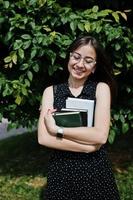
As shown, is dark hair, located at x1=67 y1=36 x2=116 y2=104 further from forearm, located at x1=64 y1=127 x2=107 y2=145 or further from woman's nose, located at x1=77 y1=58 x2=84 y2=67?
forearm, located at x1=64 y1=127 x2=107 y2=145

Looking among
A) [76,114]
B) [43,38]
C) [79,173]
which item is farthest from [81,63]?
[43,38]

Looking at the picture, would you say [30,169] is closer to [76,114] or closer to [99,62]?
[99,62]

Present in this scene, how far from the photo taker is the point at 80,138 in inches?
140

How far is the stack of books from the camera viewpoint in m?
3.56

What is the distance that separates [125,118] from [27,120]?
1089 mm

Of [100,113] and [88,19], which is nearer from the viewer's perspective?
[100,113]

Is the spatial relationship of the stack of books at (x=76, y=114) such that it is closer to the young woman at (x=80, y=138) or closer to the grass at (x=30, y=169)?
the young woman at (x=80, y=138)

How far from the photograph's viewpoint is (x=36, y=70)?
16.6ft

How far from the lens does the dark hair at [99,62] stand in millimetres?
3729

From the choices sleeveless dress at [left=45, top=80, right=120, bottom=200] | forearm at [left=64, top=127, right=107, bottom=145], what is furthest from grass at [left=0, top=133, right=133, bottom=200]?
forearm at [left=64, top=127, right=107, bottom=145]

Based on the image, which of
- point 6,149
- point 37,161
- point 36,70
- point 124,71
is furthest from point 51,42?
point 6,149

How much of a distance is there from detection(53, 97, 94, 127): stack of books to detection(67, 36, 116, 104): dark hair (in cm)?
33

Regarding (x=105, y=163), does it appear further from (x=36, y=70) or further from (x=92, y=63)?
(x=36, y=70)

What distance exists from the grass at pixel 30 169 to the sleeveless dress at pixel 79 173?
195cm
